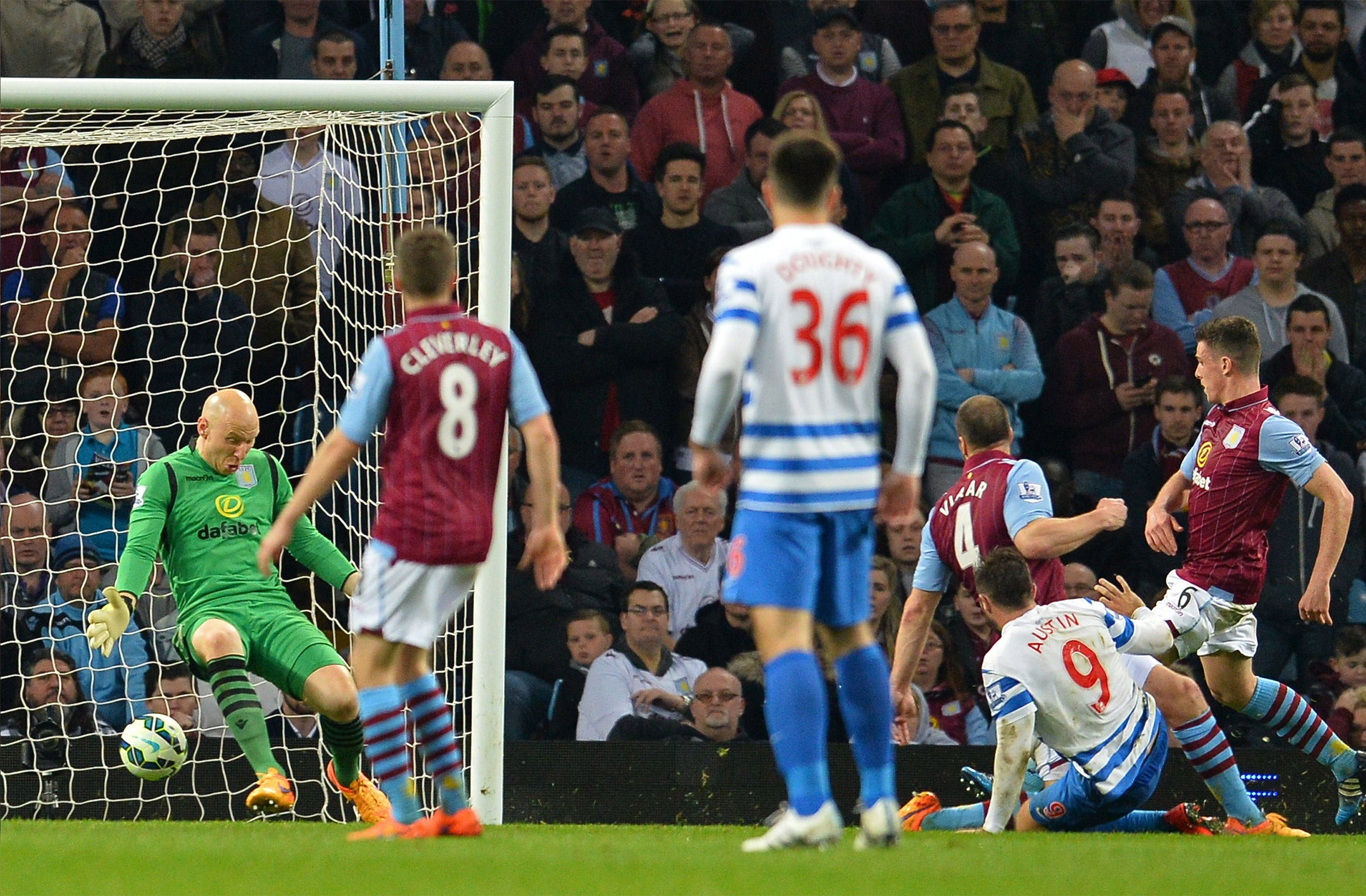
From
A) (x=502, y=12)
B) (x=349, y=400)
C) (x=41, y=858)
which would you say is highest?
(x=502, y=12)

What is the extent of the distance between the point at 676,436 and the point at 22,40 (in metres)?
4.42

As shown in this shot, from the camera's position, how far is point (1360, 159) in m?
11.5

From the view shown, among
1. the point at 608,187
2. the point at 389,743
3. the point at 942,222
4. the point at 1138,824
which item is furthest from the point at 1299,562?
the point at 389,743

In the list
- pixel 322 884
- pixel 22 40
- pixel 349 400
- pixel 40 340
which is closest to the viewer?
pixel 322 884

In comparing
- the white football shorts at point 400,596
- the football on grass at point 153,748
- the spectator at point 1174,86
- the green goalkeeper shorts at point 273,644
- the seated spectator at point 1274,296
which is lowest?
the football on grass at point 153,748

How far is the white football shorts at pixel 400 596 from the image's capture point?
512 centimetres

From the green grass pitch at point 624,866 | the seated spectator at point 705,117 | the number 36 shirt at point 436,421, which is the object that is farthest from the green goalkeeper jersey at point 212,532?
the seated spectator at point 705,117

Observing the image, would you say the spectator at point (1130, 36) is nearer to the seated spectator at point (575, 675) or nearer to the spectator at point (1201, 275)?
the spectator at point (1201, 275)

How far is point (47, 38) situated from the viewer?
10.5 m

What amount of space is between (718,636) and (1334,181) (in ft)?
16.9

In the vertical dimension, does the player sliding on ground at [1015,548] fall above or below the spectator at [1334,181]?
below

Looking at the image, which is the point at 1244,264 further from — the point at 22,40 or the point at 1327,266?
the point at 22,40

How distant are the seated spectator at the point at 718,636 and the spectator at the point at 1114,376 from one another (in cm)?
224

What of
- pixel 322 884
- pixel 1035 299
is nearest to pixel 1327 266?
pixel 1035 299
